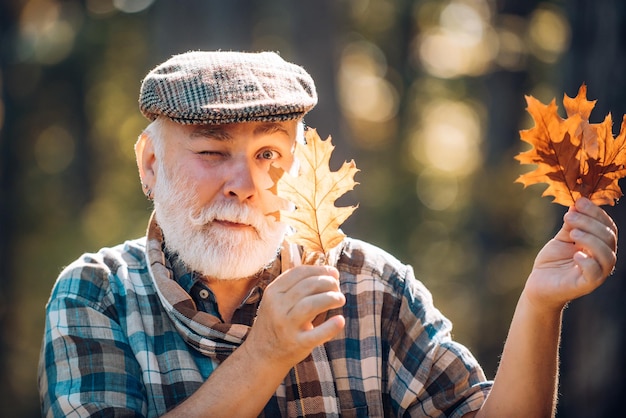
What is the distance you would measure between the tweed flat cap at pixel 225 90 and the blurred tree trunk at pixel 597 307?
356cm

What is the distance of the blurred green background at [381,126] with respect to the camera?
6.75m

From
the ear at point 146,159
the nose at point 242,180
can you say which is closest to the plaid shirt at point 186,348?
the ear at point 146,159

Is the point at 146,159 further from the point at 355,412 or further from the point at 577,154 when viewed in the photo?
the point at 577,154

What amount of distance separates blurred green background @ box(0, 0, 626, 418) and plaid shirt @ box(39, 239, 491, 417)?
3.19 meters

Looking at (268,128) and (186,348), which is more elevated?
(268,128)

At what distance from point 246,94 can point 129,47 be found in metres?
18.6

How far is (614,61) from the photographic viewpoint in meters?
6.32

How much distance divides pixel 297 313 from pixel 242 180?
2.11 ft

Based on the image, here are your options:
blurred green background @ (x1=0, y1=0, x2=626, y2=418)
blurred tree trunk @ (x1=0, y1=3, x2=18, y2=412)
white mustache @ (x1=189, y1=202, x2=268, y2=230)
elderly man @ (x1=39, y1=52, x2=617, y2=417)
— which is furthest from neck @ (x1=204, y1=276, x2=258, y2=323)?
blurred tree trunk @ (x1=0, y1=3, x2=18, y2=412)

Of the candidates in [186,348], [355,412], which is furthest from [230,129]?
[355,412]

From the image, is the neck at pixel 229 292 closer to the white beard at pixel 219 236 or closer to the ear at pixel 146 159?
the white beard at pixel 219 236

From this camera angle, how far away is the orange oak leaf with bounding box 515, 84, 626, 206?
105 inches

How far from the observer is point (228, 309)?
11.1 ft

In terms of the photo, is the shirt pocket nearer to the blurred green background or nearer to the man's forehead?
the man's forehead
